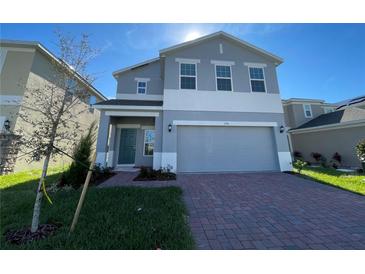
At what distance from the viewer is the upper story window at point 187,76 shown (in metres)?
8.62

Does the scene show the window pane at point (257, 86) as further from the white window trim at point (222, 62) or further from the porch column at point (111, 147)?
the porch column at point (111, 147)

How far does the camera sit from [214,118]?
8.31 meters

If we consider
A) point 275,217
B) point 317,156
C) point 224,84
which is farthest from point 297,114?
point 275,217

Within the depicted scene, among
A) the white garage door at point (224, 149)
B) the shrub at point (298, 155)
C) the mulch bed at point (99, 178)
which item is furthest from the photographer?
the shrub at point (298, 155)

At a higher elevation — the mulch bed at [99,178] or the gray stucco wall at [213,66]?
the gray stucco wall at [213,66]

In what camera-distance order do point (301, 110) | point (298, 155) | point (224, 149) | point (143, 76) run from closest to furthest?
point (224, 149), point (143, 76), point (298, 155), point (301, 110)

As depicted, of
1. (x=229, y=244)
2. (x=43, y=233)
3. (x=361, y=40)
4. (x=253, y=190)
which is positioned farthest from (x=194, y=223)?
(x=361, y=40)

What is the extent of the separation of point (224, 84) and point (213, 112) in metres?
1.97

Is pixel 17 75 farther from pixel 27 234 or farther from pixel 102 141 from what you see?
pixel 27 234

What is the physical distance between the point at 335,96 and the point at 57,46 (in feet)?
86.8

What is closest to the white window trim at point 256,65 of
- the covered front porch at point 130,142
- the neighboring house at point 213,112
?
the neighboring house at point 213,112

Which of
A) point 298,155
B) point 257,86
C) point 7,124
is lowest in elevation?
point 298,155

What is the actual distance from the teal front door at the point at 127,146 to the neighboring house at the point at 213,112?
0.37m

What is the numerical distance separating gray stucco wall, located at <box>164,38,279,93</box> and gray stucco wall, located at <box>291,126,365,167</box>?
6.51 m
